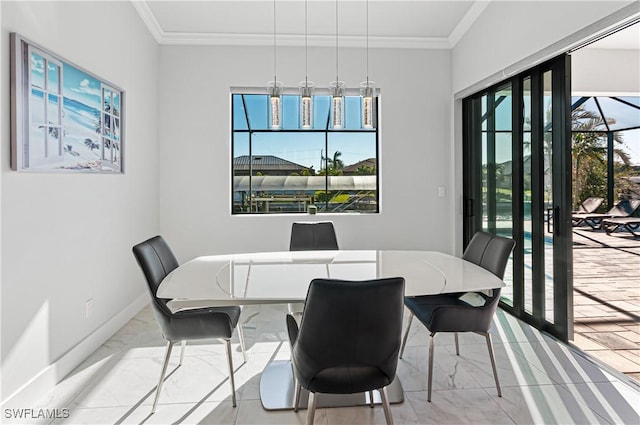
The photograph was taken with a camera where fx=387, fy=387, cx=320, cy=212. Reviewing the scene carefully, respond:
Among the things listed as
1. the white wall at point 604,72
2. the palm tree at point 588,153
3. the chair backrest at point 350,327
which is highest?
the white wall at point 604,72

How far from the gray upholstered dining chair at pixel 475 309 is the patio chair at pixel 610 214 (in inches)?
32.6

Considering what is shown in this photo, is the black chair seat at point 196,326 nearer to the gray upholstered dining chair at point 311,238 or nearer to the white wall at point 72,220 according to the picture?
the white wall at point 72,220

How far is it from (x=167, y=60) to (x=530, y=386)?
4.34 meters

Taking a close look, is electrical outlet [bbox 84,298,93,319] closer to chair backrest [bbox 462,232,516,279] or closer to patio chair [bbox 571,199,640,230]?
chair backrest [bbox 462,232,516,279]

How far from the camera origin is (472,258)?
259cm

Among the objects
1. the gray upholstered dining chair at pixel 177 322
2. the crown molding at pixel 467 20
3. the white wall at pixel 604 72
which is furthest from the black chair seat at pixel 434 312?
the crown molding at pixel 467 20

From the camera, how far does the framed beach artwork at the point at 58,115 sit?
1.98 meters

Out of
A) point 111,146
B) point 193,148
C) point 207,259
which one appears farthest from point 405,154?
point 111,146

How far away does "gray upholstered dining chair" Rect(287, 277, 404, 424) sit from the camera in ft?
4.78

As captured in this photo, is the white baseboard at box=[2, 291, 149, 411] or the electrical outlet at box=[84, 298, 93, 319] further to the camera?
the electrical outlet at box=[84, 298, 93, 319]

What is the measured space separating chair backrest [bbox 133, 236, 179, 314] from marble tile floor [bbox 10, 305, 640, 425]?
593 mm

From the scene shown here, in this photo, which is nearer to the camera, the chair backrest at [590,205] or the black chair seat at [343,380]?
the black chair seat at [343,380]

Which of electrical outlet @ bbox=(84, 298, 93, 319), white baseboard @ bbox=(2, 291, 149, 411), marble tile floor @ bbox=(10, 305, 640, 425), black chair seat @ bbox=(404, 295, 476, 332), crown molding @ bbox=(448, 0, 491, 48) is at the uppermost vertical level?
crown molding @ bbox=(448, 0, 491, 48)

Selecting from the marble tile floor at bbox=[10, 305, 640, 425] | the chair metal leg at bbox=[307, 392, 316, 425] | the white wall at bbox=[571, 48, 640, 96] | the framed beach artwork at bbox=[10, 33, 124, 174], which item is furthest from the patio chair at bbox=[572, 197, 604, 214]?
the framed beach artwork at bbox=[10, 33, 124, 174]
